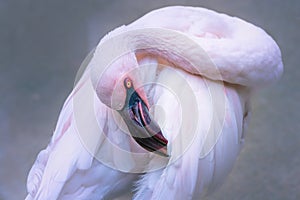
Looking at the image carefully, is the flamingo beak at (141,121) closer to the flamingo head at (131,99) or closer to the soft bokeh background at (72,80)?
the flamingo head at (131,99)

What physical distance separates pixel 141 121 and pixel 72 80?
1.10m

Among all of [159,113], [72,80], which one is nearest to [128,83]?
[159,113]

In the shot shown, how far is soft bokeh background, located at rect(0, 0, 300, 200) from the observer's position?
7.55ft

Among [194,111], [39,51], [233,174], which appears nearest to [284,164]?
[233,174]

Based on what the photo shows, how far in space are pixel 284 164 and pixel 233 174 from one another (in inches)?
7.2

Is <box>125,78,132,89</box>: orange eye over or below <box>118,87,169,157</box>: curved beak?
over

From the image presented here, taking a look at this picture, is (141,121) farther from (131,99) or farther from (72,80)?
(72,80)

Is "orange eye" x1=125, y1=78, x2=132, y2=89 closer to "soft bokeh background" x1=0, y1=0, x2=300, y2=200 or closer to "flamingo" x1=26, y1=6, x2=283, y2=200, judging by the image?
"flamingo" x1=26, y1=6, x2=283, y2=200

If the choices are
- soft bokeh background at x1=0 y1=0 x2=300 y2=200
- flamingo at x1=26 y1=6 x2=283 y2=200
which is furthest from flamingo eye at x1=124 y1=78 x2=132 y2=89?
soft bokeh background at x1=0 y1=0 x2=300 y2=200

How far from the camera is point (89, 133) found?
160cm

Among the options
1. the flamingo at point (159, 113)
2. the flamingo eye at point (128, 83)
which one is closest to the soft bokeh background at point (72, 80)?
the flamingo at point (159, 113)

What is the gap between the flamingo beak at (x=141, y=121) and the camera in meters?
1.56

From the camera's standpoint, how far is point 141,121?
156cm

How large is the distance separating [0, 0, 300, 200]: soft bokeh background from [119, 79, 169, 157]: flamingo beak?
70cm
